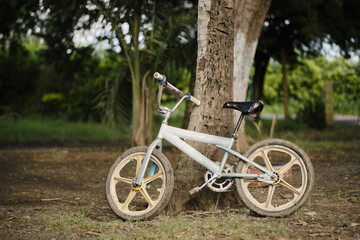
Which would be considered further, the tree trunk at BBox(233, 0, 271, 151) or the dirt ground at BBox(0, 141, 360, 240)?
the tree trunk at BBox(233, 0, 271, 151)

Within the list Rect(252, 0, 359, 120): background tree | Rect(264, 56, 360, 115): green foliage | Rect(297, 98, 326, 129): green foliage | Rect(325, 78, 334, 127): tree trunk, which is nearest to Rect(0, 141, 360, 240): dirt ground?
Rect(252, 0, 359, 120): background tree

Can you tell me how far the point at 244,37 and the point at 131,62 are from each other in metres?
2.10

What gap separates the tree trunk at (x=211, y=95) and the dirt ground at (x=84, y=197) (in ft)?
1.55

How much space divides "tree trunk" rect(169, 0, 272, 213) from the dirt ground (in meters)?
0.47

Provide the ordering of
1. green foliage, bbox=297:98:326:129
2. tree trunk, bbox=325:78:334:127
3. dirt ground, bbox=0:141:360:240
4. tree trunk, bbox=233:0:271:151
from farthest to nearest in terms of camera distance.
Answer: green foliage, bbox=297:98:326:129 → tree trunk, bbox=325:78:334:127 → tree trunk, bbox=233:0:271:151 → dirt ground, bbox=0:141:360:240

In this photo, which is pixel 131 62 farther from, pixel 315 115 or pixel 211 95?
pixel 315 115

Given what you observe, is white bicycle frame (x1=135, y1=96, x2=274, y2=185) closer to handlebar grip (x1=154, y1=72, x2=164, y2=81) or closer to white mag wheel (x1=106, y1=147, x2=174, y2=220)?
white mag wheel (x1=106, y1=147, x2=174, y2=220)

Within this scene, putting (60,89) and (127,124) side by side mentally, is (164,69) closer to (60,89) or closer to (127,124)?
(127,124)

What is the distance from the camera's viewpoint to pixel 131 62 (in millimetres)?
8508

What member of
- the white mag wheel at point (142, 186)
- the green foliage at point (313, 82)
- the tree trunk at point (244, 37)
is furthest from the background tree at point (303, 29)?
the white mag wheel at point (142, 186)

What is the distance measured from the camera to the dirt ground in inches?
147

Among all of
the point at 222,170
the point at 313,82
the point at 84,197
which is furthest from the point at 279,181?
the point at 313,82

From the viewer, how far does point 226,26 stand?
439 centimetres

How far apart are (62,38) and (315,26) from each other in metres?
5.98
